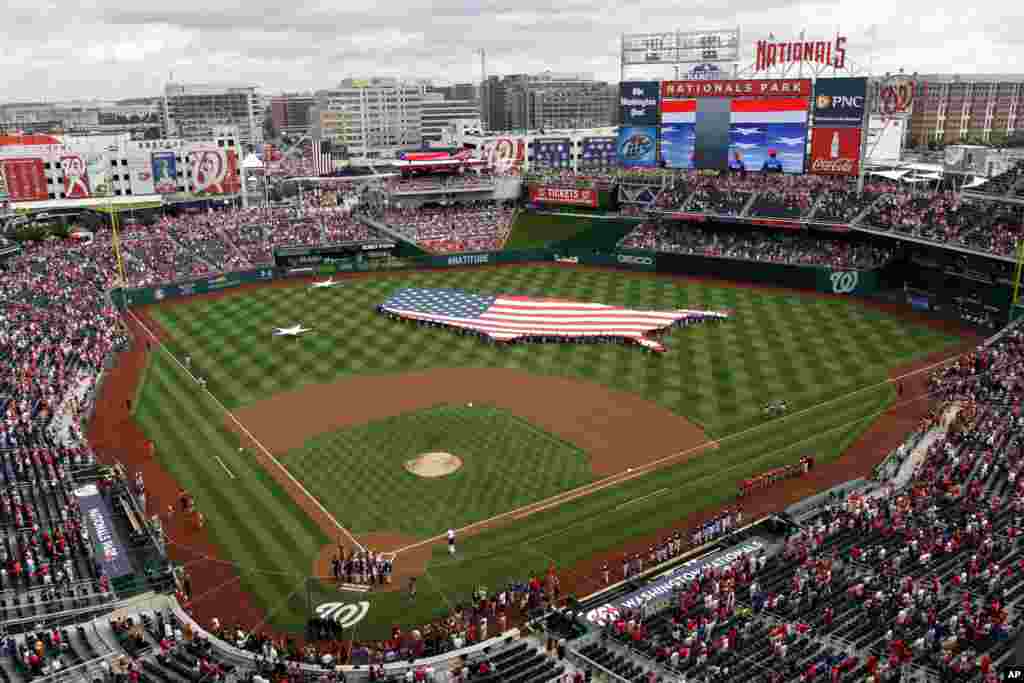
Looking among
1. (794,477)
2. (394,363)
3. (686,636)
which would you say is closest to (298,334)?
(394,363)

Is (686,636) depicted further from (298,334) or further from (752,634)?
(298,334)

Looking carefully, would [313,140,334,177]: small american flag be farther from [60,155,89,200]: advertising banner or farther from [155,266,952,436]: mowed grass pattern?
[155,266,952,436]: mowed grass pattern

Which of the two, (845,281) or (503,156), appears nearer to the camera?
(845,281)

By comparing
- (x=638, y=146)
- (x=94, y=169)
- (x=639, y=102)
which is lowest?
(x=94, y=169)

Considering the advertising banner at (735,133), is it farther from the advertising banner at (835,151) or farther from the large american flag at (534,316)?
the large american flag at (534,316)

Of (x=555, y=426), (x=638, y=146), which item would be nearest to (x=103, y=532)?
(x=555, y=426)

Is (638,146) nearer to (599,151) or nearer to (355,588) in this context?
(599,151)
